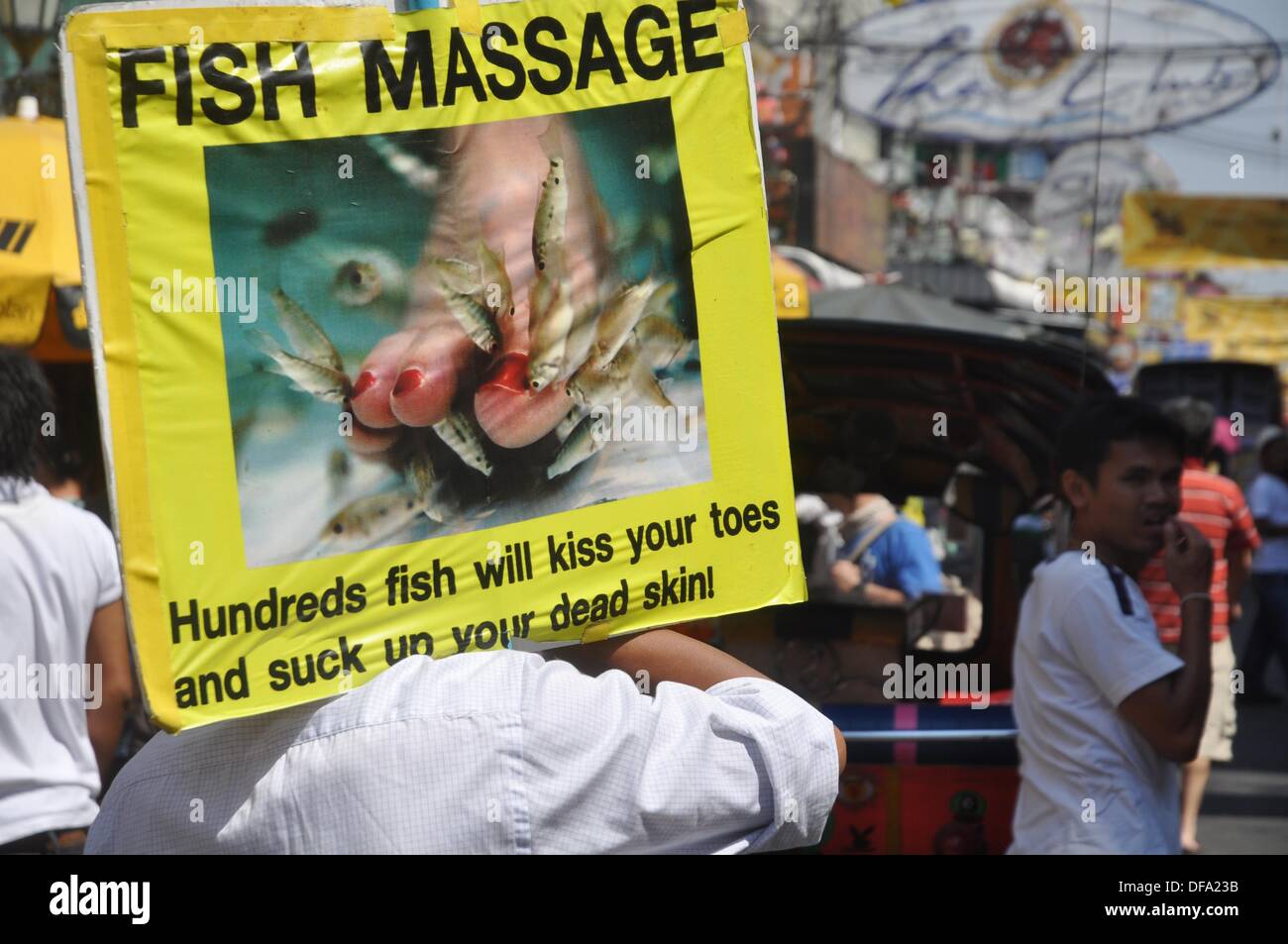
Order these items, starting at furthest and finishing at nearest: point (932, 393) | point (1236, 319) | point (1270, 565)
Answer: point (1236, 319) → point (1270, 565) → point (932, 393)

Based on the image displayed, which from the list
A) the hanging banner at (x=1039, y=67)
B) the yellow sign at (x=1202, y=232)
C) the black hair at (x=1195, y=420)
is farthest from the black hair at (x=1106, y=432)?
the hanging banner at (x=1039, y=67)

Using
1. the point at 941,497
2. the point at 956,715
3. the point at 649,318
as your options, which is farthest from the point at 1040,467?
the point at 649,318

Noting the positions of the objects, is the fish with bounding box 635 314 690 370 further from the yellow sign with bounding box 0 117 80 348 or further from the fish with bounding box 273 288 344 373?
the yellow sign with bounding box 0 117 80 348

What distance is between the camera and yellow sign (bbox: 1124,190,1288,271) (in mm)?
8898

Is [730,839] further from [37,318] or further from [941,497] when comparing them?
[37,318]

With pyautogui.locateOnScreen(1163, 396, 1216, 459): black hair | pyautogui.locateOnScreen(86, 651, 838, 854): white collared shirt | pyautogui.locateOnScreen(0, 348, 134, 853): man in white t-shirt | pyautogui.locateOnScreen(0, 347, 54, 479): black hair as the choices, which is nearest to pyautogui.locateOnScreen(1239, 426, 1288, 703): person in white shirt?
pyautogui.locateOnScreen(1163, 396, 1216, 459): black hair

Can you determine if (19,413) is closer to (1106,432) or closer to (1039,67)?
(1106,432)

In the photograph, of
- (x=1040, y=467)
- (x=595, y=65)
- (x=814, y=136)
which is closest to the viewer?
(x=595, y=65)

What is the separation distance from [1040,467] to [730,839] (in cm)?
378

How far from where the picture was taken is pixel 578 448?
1.62 metres

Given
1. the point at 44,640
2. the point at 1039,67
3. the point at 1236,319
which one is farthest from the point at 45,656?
the point at 1236,319

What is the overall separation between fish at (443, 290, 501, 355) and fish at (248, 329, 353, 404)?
0.48ft

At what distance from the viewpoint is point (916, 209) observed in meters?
21.3

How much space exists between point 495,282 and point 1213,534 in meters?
5.74
